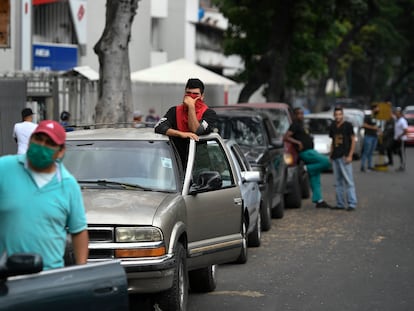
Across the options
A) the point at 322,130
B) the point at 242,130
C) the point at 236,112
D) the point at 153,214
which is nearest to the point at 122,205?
the point at 153,214

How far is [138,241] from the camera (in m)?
7.55

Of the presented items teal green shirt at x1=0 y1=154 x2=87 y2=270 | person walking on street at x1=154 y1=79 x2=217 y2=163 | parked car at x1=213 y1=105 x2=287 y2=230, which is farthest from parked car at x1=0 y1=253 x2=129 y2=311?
parked car at x1=213 y1=105 x2=287 y2=230

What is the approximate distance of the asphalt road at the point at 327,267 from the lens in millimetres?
9297

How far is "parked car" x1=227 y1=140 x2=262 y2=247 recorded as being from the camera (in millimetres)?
11641

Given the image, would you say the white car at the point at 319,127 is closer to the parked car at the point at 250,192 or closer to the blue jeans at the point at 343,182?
the blue jeans at the point at 343,182

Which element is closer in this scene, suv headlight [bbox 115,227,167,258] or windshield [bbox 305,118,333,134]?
suv headlight [bbox 115,227,167,258]

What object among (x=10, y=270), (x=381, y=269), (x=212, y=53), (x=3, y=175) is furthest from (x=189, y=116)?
(x=212, y=53)

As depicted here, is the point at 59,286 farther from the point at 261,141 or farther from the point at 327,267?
the point at 261,141

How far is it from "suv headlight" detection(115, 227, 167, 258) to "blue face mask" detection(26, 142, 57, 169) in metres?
2.33

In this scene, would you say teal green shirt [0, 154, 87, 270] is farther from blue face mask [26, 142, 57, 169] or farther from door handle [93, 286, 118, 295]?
door handle [93, 286, 118, 295]

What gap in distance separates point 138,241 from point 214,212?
5.42 feet

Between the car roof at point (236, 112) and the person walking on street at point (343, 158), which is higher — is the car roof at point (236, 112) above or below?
above

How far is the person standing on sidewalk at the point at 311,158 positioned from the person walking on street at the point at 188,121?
780 centimetres

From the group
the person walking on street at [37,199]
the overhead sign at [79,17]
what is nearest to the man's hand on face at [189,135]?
the person walking on street at [37,199]
